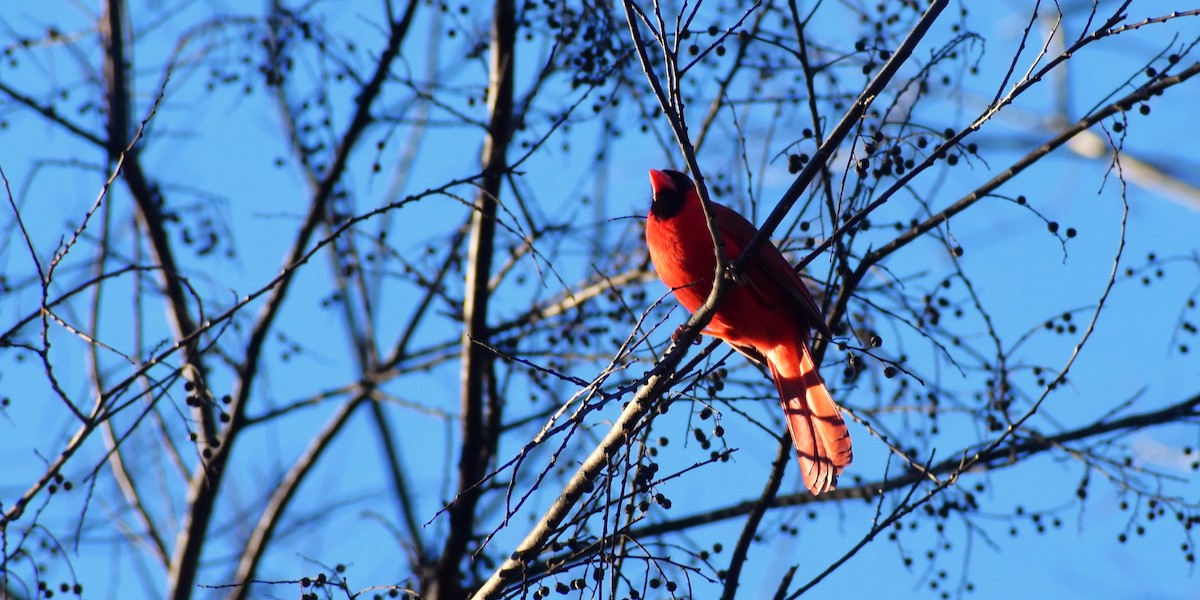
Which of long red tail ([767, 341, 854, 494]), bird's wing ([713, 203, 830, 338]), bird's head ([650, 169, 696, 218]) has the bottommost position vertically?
long red tail ([767, 341, 854, 494])

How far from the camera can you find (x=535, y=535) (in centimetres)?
279

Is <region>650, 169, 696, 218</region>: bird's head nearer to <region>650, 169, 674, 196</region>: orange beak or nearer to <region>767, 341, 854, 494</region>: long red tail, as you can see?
<region>650, 169, 674, 196</region>: orange beak

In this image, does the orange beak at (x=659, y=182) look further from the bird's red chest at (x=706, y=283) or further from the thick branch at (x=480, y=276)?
the thick branch at (x=480, y=276)

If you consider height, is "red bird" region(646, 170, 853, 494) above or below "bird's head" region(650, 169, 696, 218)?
below

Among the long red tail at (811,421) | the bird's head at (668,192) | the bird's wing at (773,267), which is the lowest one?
the long red tail at (811,421)

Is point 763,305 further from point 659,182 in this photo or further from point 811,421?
A: point 659,182

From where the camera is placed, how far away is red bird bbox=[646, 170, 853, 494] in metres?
3.44

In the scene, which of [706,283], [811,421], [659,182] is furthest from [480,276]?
[811,421]

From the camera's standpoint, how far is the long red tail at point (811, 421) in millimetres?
3311

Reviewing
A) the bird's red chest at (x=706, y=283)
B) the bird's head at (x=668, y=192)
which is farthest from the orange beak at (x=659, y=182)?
the bird's red chest at (x=706, y=283)

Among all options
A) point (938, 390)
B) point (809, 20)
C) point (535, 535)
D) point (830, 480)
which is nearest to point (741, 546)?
point (830, 480)

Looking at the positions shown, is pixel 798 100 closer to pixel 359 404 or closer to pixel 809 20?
pixel 809 20

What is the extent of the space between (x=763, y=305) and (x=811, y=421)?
46 centimetres

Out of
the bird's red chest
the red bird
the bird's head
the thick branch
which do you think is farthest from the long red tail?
the thick branch
